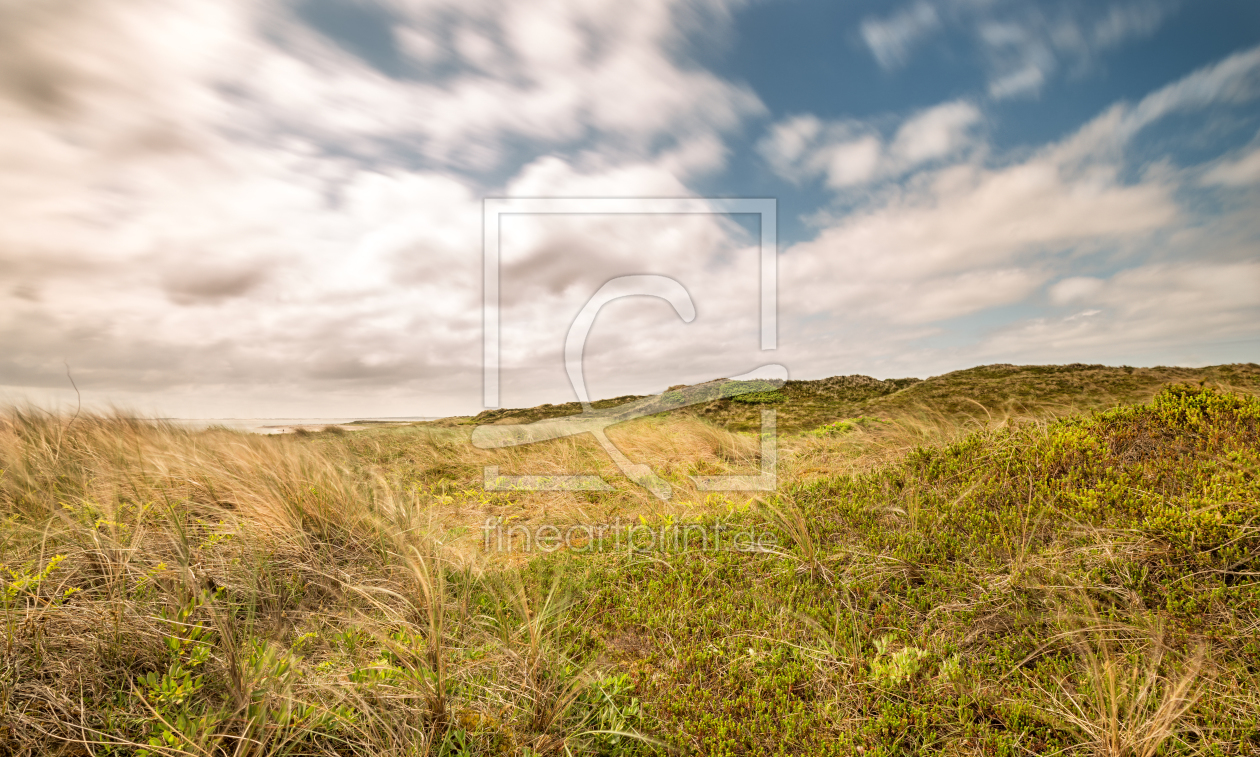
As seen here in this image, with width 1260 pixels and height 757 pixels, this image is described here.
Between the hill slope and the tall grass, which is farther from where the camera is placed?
the hill slope

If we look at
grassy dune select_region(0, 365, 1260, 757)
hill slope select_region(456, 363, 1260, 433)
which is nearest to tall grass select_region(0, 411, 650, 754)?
grassy dune select_region(0, 365, 1260, 757)

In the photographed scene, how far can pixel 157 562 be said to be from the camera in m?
3.91

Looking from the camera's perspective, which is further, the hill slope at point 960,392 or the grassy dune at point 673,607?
the hill slope at point 960,392

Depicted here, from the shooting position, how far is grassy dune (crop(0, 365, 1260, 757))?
2.95 m

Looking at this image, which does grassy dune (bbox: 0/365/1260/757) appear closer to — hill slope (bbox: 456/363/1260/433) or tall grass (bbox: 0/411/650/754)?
tall grass (bbox: 0/411/650/754)

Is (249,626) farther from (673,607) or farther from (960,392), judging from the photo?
(960,392)

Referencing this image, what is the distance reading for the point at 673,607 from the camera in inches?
186

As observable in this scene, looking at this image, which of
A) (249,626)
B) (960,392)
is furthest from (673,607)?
(960,392)

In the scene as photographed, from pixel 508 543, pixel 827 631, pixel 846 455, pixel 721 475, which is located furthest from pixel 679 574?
pixel 846 455

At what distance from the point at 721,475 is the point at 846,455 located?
2.07 metres

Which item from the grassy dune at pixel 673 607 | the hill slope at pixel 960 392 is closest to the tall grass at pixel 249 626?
the grassy dune at pixel 673 607

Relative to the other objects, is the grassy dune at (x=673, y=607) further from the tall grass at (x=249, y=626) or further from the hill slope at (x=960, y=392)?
the hill slope at (x=960, y=392)

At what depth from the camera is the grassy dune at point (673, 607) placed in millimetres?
2949

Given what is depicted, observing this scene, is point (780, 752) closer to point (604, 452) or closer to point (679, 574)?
point (679, 574)
